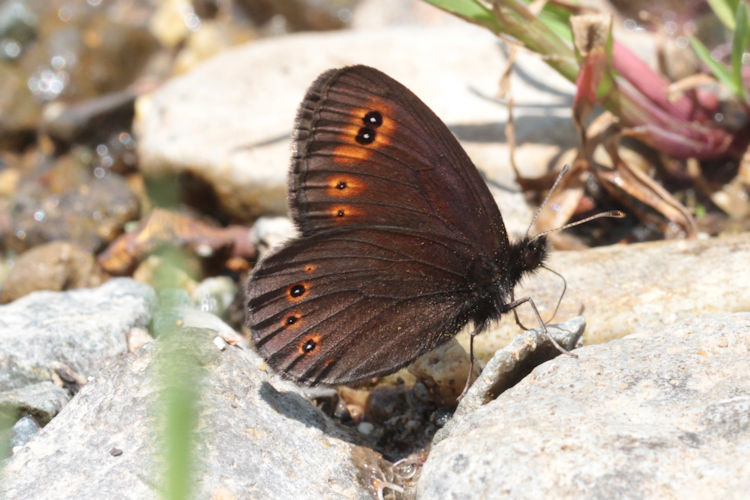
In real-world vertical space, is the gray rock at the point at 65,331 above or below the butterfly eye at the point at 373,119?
below

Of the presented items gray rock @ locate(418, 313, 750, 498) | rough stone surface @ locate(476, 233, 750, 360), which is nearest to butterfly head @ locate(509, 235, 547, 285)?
rough stone surface @ locate(476, 233, 750, 360)

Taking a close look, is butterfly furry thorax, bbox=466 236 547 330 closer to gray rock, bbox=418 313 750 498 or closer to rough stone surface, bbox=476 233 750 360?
rough stone surface, bbox=476 233 750 360

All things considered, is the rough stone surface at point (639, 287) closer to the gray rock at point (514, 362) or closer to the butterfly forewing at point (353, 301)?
the gray rock at point (514, 362)

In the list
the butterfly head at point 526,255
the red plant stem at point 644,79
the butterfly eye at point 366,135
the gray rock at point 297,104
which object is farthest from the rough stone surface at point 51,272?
the red plant stem at point 644,79

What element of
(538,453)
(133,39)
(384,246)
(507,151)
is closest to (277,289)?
(384,246)

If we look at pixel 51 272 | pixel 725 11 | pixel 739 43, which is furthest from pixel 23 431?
pixel 725 11

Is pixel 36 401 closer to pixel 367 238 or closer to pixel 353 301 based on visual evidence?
pixel 353 301
